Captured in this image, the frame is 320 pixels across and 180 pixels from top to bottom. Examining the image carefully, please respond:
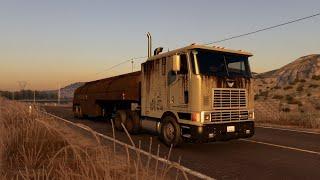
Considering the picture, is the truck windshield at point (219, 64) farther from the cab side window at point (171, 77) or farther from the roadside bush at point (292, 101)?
the roadside bush at point (292, 101)

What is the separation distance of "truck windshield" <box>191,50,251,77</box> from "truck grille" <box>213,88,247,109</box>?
49cm

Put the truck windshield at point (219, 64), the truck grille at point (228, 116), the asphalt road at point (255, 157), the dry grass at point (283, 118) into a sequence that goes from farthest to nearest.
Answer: the dry grass at point (283, 118)
the truck windshield at point (219, 64)
the truck grille at point (228, 116)
the asphalt road at point (255, 157)

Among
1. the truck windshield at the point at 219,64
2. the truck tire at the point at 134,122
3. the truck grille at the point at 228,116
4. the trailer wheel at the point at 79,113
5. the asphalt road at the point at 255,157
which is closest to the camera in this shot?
the asphalt road at the point at 255,157

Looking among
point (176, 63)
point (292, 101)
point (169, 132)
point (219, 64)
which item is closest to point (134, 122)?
point (169, 132)

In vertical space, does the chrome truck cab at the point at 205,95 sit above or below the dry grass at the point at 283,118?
above

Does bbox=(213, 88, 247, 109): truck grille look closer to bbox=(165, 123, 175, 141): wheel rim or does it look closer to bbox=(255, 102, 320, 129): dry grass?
bbox=(165, 123, 175, 141): wheel rim

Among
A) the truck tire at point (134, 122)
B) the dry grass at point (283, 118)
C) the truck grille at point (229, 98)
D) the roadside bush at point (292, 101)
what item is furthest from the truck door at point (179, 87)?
the roadside bush at point (292, 101)

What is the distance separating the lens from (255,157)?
10.1 meters

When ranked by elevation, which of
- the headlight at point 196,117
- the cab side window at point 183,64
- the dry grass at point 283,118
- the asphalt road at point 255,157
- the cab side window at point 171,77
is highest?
the cab side window at point 183,64

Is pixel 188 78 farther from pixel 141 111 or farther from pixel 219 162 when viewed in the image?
pixel 141 111

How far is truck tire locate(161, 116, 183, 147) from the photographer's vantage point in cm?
1127

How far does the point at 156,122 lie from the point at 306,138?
552cm

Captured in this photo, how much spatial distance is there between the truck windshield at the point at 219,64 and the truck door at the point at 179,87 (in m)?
0.39

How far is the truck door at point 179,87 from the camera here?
36.6ft
